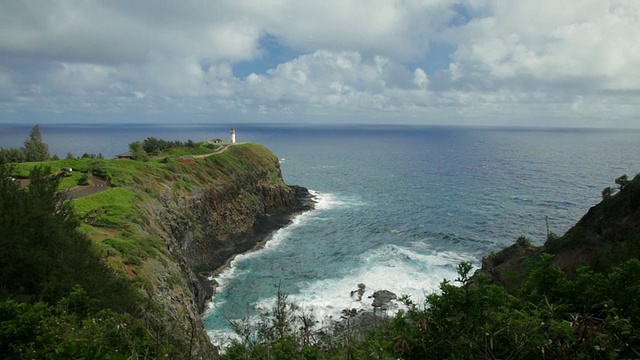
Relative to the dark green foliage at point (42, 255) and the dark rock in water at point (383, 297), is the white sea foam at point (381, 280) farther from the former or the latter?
the dark green foliage at point (42, 255)

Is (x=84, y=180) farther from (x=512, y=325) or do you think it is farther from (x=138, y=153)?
(x=512, y=325)

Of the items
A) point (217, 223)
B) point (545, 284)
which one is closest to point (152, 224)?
point (217, 223)

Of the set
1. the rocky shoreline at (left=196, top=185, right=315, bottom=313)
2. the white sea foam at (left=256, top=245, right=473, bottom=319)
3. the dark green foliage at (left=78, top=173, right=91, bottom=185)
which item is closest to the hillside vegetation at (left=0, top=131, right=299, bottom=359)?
the dark green foliage at (left=78, top=173, right=91, bottom=185)

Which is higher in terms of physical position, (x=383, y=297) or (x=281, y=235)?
(x=281, y=235)

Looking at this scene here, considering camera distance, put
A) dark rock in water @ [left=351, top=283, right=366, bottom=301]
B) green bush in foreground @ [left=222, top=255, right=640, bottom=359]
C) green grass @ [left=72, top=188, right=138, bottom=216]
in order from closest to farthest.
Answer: green bush in foreground @ [left=222, top=255, right=640, bottom=359] < green grass @ [left=72, top=188, right=138, bottom=216] < dark rock in water @ [left=351, top=283, right=366, bottom=301]

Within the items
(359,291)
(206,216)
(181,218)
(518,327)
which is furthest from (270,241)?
(518,327)

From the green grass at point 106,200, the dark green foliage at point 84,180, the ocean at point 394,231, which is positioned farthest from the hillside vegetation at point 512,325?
the dark green foliage at point 84,180

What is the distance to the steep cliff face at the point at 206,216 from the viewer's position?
2855 cm

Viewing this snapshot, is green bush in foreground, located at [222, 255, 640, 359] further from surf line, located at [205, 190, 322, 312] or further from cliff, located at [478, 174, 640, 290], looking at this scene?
surf line, located at [205, 190, 322, 312]

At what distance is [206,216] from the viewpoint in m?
53.0

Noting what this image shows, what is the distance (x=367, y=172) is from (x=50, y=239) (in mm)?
105306

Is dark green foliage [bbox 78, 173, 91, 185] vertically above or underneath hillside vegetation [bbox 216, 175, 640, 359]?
underneath

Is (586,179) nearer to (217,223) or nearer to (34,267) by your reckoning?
(217,223)

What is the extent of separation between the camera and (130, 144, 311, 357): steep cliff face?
93.7ft
